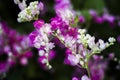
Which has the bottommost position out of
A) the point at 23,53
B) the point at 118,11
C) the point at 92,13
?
the point at 23,53

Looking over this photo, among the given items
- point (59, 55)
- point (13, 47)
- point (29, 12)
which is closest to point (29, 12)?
point (29, 12)

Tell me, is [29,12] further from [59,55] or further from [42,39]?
[59,55]

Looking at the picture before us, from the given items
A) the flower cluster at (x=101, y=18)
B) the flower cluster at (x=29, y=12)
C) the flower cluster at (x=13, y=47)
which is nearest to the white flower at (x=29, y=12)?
the flower cluster at (x=29, y=12)

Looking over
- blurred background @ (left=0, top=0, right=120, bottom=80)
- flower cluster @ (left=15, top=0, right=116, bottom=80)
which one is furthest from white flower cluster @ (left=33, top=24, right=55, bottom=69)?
blurred background @ (left=0, top=0, right=120, bottom=80)

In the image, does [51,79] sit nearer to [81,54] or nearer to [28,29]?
[28,29]

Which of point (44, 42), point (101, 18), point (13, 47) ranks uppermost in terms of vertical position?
point (101, 18)

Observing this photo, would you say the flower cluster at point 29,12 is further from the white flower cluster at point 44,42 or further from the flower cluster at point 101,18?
the flower cluster at point 101,18

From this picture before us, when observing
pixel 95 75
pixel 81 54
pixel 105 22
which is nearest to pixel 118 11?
pixel 105 22

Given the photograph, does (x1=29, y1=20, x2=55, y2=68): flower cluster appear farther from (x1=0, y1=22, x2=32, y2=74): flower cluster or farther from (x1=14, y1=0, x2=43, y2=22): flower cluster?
(x1=0, y1=22, x2=32, y2=74): flower cluster
